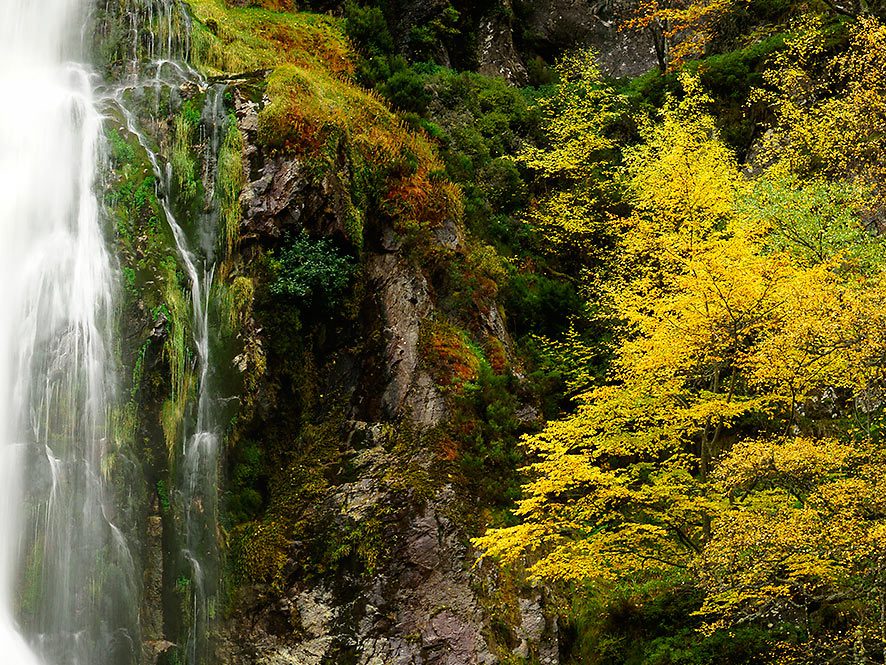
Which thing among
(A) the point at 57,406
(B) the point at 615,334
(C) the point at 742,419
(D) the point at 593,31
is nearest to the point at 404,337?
Result: (B) the point at 615,334

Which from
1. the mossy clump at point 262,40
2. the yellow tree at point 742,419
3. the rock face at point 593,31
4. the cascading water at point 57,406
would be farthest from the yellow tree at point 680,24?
the cascading water at point 57,406

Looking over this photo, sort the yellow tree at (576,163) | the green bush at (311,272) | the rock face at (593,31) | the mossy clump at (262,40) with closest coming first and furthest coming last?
the green bush at (311,272)
the mossy clump at (262,40)
the yellow tree at (576,163)
the rock face at (593,31)

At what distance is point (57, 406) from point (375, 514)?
494cm

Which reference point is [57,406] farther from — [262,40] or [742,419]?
[262,40]

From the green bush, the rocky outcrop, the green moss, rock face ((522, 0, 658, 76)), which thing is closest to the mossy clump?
the green moss

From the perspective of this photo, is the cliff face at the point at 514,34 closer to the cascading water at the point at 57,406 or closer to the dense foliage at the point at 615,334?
the dense foliage at the point at 615,334

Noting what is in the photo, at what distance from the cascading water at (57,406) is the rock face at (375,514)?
2.07 meters

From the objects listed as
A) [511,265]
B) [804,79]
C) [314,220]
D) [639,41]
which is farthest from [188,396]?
[639,41]

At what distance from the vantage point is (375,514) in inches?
480

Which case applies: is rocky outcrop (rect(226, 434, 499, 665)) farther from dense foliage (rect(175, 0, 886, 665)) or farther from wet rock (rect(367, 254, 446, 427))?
wet rock (rect(367, 254, 446, 427))

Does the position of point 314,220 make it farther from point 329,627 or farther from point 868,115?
point 868,115

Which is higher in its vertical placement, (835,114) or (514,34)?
(514,34)

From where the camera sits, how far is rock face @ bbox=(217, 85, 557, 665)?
1137 cm

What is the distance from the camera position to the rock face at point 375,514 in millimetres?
11367
